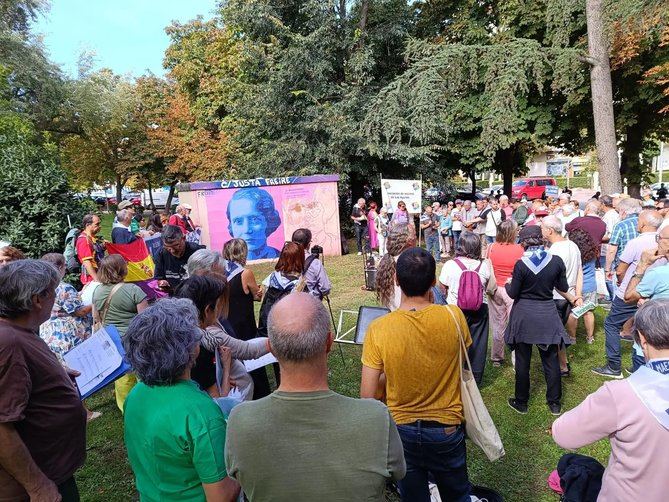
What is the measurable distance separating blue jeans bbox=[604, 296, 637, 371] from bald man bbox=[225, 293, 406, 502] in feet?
15.2

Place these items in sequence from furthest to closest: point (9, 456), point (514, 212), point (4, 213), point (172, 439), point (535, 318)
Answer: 1. point (514, 212)
2. point (4, 213)
3. point (535, 318)
4. point (9, 456)
5. point (172, 439)

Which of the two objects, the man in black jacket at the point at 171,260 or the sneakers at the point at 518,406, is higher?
the man in black jacket at the point at 171,260

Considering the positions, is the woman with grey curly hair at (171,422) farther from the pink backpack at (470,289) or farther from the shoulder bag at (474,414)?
Result: the pink backpack at (470,289)

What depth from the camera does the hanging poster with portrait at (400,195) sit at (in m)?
13.8

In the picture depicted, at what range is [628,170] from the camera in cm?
1908

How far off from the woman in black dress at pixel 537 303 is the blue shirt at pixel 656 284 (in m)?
0.70

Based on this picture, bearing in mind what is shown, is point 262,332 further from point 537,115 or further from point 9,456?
point 537,115

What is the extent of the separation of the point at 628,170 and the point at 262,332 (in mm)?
20107

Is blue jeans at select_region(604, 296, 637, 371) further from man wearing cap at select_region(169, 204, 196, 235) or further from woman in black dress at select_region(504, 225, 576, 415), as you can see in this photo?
man wearing cap at select_region(169, 204, 196, 235)

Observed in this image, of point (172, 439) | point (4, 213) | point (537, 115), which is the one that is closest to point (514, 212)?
point (537, 115)

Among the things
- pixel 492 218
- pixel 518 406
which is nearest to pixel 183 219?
pixel 492 218

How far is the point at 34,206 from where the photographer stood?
726 centimetres

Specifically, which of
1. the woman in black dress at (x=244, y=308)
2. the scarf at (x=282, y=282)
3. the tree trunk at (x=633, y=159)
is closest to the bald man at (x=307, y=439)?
the woman in black dress at (x=244, y=308)

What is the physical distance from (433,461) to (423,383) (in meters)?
0.43
